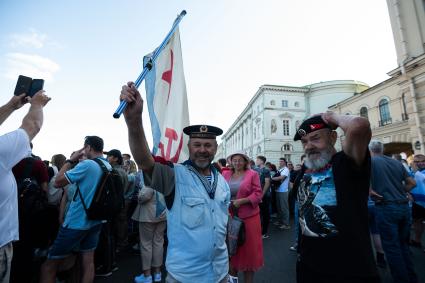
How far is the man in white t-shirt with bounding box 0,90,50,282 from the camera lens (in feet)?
5.39

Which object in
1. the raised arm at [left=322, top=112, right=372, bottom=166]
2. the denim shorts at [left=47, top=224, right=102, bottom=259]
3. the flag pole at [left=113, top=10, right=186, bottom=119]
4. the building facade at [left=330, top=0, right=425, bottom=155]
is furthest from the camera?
the building facade at [left=330, top=0, right=425, bottom=155]

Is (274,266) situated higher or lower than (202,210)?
lower

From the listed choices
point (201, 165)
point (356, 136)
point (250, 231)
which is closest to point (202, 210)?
point (201, 165)

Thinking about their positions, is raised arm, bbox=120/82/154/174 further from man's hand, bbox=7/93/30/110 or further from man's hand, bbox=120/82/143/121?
man's hand, bbox=7/93/30/110

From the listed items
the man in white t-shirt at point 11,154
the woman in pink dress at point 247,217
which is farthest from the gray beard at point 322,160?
the man in white t-shirt at point 11,154

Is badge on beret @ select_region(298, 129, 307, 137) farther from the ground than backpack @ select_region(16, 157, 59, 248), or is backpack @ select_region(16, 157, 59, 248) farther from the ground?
badge on beret @ select_region(298, 129, 307, 137)

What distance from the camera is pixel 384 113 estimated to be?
21.8m

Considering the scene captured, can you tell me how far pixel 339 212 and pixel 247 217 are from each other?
78.0 inches

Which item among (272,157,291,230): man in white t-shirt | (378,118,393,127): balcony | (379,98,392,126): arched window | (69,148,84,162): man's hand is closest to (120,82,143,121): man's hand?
(69,148,84,162): man's hand

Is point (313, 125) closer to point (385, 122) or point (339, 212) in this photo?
point (339, 212)

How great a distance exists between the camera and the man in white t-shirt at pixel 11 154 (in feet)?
5.39

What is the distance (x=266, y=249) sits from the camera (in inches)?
216

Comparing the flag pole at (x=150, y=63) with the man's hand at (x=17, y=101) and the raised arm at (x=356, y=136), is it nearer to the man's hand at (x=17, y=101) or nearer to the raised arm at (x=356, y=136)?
the man's hand at (x=17, y=101)

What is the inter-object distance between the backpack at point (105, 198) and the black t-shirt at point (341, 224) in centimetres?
233
